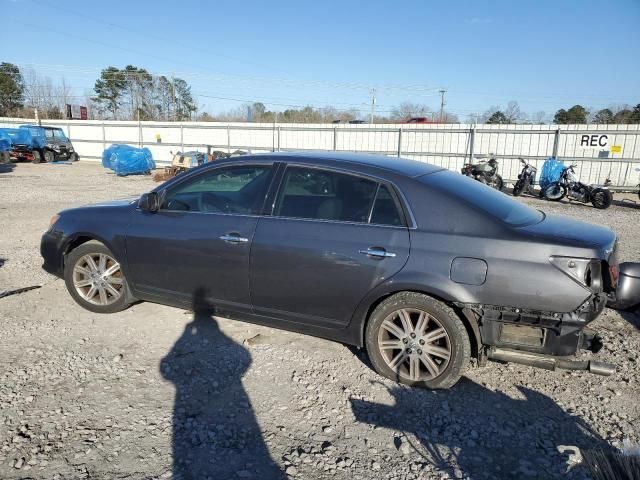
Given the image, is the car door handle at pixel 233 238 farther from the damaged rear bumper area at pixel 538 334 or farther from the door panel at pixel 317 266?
the damaged rear bumper area at pixel 538 334

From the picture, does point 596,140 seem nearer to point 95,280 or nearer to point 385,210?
point 385,210

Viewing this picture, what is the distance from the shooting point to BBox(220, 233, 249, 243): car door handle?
3.54m

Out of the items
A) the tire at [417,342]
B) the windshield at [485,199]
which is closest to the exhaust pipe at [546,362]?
the tire at [417,342]

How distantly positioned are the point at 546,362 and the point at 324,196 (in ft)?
6.38

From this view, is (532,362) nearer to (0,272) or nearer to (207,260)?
(207,260)

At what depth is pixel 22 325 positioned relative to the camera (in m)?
4.06

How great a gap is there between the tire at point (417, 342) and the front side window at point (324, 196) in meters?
0.70

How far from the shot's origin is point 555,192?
46.3 ft

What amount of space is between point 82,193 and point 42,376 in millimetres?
11762

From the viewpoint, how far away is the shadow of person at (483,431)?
2.45 meters

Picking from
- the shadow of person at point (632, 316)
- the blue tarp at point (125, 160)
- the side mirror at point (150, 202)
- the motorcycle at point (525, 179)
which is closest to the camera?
the side mirror at point (150, 202)

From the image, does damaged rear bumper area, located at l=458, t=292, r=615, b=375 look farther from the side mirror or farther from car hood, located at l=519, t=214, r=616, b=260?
the side mirror

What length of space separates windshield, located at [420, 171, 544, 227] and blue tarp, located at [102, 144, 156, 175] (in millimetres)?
18371

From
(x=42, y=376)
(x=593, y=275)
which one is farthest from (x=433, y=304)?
(x=42, y=376)
